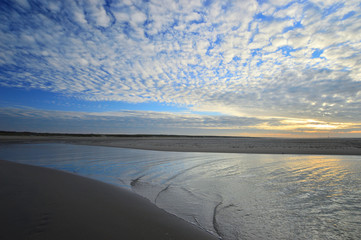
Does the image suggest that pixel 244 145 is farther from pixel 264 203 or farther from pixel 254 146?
pixel 264 203

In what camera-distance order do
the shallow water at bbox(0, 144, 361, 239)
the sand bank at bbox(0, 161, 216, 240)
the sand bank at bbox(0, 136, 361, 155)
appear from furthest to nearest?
the sand bank at bbox(0, 136, 361, 155)
the shallow water at bbox(0, 144, 361, 239)
the sand bank at bbox(0, 161, 216, 240)

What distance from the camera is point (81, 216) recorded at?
366 centimetres

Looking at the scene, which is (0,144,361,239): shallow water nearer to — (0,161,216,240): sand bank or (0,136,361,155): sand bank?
(0,161,216,240): sand bank

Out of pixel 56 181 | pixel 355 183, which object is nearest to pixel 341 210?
pixel 355 183

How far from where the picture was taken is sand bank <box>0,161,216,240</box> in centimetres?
301

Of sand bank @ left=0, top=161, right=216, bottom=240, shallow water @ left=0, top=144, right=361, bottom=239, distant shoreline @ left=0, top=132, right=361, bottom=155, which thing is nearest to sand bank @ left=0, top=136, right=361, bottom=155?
distant shoreline @ left=0, top=132, right=361, bottom=155

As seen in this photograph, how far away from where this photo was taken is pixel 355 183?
6922mm

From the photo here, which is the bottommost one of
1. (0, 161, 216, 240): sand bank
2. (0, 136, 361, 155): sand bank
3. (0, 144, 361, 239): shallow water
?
(0, 144, 361, 239): shallow water

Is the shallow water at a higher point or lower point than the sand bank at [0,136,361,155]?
lower

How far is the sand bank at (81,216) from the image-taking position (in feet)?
9.86

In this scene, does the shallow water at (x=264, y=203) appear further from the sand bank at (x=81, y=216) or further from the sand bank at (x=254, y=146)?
the sand bank at (x=254, y=146)

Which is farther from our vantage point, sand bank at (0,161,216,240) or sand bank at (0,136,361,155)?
→ sand bank at (0,136,361,155)

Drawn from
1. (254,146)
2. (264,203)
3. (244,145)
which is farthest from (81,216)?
(244,145)

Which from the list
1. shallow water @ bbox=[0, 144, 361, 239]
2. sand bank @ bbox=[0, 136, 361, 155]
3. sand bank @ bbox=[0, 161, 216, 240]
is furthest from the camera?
sand bank @ bbox=[0, 136, 361, 155]
